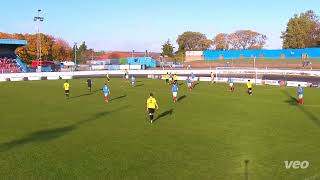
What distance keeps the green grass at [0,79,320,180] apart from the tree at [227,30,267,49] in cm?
11973

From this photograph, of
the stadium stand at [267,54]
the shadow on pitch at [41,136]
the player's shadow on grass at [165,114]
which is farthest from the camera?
the stadium stand at [267,54]

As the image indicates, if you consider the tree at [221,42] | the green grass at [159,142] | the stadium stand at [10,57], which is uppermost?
the tree at [221,42]

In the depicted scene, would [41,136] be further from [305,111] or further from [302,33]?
[302,33]

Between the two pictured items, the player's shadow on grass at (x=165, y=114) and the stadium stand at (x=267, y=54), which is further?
the stadium stand at (x=267, y=54)

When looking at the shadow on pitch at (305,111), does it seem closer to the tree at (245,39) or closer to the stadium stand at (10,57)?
the stadium stand at (10,57)

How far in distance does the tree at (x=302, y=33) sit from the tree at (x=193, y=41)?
4454 cm

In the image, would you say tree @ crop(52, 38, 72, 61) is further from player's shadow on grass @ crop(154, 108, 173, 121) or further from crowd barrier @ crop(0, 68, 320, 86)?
player's shadow on grass @ crop(154, 108, 173, 121)

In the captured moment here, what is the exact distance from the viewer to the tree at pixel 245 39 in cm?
14475

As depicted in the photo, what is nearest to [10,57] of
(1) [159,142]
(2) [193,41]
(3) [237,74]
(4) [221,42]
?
(3) [237,74]

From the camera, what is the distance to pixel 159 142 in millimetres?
16438

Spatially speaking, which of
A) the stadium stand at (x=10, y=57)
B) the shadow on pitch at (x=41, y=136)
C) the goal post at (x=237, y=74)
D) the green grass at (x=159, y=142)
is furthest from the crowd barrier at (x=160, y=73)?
the shadow on pitch at (x=41, y=136)

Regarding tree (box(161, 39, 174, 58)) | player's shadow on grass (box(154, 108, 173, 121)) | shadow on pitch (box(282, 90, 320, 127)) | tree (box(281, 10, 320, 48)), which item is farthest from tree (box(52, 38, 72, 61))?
player's shadow on grass (box(154, 108, 173, 121))

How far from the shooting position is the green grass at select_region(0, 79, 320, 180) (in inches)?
482

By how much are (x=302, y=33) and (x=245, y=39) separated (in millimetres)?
45184
